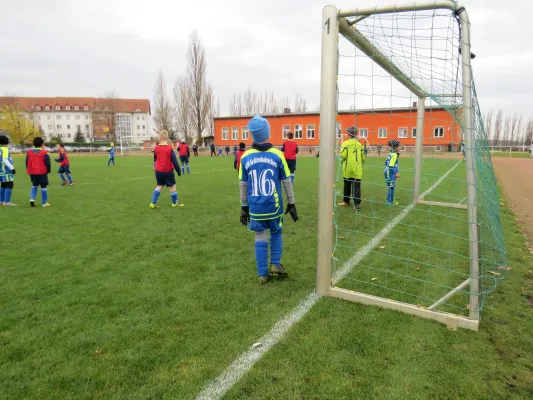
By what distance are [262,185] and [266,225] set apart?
48 cm

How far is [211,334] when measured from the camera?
9.55 ft

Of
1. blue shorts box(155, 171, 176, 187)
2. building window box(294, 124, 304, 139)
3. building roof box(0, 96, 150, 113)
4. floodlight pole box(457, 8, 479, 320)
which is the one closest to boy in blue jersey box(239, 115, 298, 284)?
floodlight pole box(457, 8, 479, 320)

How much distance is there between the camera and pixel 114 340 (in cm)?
283

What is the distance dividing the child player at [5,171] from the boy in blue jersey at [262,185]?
293 inches

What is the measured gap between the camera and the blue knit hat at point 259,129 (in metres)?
3.77

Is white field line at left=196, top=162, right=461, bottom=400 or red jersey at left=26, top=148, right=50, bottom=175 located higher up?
red jersey at left=26, top=148, right=50, bottom=175

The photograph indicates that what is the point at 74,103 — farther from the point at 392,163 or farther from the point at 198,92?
the point at 392,163

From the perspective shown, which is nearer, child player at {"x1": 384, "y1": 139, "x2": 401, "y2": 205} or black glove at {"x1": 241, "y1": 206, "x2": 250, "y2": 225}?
black glove at {"x1": 241, "y1": 206, "x2": 250, "y2": 225}

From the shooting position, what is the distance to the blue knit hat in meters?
3.77

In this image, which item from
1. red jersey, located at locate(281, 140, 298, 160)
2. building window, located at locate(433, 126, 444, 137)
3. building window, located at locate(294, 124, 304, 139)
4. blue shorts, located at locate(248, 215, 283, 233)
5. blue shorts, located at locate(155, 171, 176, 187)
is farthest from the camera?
building window, located at locate(294, 124, 304, 139)

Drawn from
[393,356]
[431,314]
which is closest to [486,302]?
[431,314]

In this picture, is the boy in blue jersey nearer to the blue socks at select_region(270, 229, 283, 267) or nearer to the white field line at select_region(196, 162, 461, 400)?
the blue socks at select_region(270, 229, 283, 267)

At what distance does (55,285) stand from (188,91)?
51698mm

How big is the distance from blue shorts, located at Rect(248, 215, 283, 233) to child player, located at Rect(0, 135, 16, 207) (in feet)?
24.7
